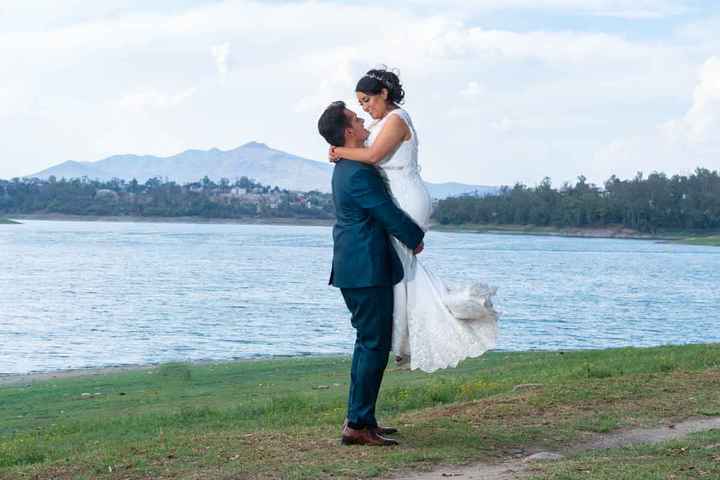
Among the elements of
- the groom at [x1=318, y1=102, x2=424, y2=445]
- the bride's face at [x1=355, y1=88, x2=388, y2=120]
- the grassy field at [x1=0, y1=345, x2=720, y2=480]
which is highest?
the bride's face at [x1=355, y1=88, x2=388, y2=120]

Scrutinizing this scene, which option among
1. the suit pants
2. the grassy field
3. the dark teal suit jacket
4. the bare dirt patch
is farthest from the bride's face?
the bare dirt patch

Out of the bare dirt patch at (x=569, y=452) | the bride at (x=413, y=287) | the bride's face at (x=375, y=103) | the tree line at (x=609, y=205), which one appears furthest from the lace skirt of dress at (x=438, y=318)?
the tree line at (x=609, y=205)

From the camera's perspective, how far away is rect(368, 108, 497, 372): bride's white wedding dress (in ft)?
25.8

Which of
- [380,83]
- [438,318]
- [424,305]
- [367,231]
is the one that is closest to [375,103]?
[380,83]

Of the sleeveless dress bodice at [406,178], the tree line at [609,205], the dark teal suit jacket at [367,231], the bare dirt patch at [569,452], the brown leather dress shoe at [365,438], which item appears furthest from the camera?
the tree line at [609,205]

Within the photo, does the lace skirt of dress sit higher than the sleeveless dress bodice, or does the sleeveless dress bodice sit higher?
the sleeveless dress bodice

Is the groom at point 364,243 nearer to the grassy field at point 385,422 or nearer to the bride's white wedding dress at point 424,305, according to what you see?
the bride's white wedding dress at point 424,305

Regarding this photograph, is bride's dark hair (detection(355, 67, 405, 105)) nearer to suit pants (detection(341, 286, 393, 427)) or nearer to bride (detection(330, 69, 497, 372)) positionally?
bride (detection(330, 69, 497, 372))

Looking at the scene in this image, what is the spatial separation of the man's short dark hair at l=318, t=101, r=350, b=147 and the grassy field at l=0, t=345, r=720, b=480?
6.62 feet

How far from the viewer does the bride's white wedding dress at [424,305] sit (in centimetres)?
786

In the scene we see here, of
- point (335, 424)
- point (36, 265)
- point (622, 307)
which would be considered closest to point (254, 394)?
point (335, 424)

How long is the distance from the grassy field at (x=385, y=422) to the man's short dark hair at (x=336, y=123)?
202 centimetres

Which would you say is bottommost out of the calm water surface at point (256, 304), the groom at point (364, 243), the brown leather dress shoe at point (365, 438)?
the calm water surface at point (256, 304)

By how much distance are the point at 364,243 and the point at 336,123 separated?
798mm
